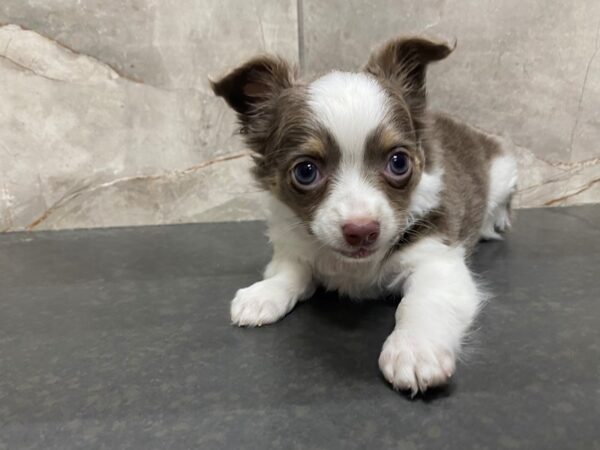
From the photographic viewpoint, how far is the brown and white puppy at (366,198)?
183 centimetres

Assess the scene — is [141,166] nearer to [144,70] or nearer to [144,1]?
[144,70]

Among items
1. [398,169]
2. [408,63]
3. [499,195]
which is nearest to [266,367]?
[398,169]

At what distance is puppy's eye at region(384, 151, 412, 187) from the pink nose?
270 mm

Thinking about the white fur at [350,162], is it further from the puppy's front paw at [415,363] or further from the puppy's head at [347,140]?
the puppy's front paw at [415,363]

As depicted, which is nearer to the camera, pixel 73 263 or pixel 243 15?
pixel 73 263

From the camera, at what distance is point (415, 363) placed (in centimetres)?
155

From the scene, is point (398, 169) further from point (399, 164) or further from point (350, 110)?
point (350, 110)

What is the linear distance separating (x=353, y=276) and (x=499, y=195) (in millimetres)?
1496

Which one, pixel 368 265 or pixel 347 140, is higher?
pixel 347 140

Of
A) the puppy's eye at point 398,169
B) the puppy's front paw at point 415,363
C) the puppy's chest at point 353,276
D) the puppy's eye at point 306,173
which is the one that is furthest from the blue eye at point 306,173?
the puppy's front paw at point 415,363

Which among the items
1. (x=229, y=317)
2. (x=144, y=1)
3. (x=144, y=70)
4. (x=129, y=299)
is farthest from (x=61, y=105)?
(x=229, y=317)

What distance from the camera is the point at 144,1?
3.69 meters

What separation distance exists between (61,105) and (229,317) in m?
2.52

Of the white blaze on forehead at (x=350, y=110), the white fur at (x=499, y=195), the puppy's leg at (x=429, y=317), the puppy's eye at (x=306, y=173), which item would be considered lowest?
the white fur at (x=499, y=195)
